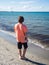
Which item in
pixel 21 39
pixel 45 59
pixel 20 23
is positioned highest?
pixel 20 23

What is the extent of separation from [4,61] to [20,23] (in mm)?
1683

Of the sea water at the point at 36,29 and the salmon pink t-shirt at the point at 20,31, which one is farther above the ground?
the salmon pink t-shirt at the point at 20,31

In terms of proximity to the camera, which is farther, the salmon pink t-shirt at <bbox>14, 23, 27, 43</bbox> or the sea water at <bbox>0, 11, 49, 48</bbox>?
the sea water at <bbox>0, 11, 49, 48</bbox>

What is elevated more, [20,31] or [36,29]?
[20,31]

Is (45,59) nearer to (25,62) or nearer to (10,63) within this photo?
(25,62)

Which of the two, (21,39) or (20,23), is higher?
(20,23)

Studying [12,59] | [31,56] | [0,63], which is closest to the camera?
[0,63]

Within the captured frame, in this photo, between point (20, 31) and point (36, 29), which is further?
point (36, 29)

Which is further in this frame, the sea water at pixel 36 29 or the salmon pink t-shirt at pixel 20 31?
the sea water at pixel 36 29

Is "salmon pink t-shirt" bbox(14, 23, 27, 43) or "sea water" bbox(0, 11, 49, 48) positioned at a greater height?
"salmon pink t-shirt" bbox(14, 23, 27, 43)

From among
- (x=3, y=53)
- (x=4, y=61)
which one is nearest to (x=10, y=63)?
(x=4, y=61)

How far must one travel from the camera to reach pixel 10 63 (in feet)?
25.1

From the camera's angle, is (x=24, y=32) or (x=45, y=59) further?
(x=45, y=59)

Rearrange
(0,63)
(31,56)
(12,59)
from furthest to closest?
(31,56)
(12,59)
(0,63)
